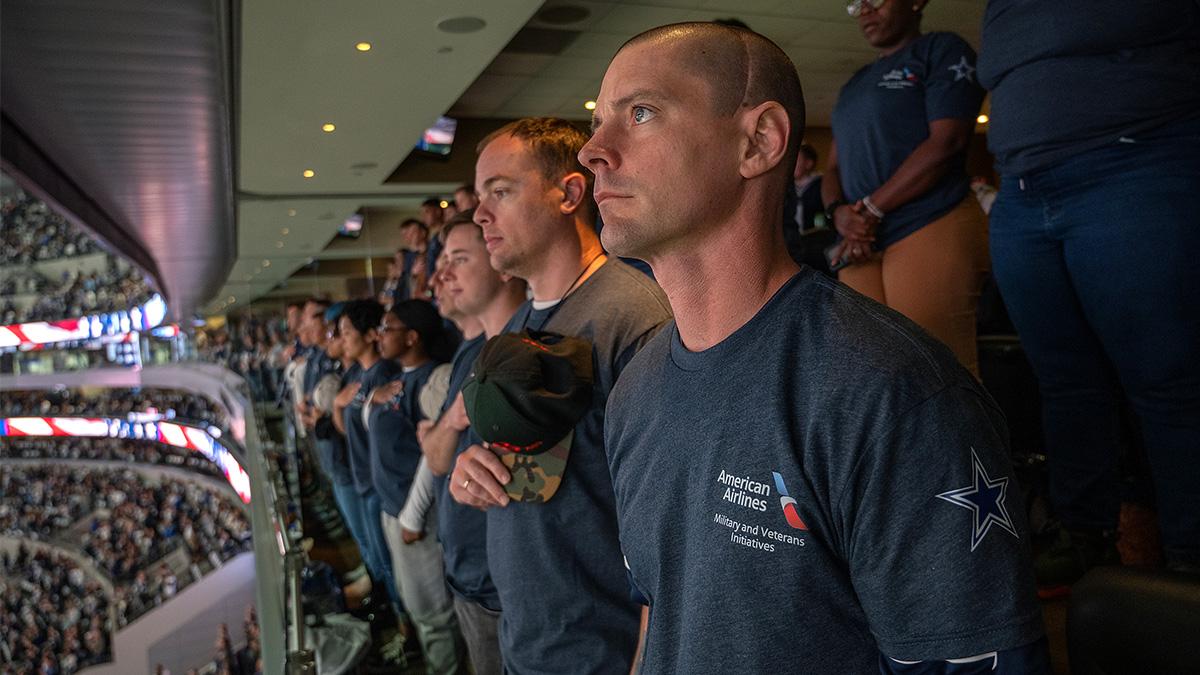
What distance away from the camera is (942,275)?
2.07m

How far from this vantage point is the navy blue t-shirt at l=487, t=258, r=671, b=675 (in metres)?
1.64

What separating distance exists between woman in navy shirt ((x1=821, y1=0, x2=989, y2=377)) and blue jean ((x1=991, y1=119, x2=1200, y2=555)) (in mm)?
259

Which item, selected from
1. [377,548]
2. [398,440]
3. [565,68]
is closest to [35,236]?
[377,548]

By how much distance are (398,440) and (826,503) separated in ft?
9.06

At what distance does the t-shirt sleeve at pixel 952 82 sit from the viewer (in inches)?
80.7

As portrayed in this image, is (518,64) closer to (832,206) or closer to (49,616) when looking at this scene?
(832,206)

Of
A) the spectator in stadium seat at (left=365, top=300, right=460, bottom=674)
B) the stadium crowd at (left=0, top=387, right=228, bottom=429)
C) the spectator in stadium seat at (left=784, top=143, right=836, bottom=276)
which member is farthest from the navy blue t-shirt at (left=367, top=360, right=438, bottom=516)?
the stadium crowd at (left=0, top=387, right=228, bottom=429)

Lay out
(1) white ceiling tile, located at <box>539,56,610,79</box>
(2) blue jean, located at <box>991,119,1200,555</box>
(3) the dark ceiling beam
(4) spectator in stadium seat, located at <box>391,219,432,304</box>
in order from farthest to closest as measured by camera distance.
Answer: (3) the dark ceiling beam < (4) spectator in stadium seat, located at <box>391,219,432,304</box> < (1) white ceiling tile, located at <box>539,56,610,79</box> < (2) blue jean, located at <box>991,119,1200,555</box>

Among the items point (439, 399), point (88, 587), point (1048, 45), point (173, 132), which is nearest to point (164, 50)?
point (173, 132)

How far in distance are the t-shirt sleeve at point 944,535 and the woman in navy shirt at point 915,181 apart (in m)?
1.24

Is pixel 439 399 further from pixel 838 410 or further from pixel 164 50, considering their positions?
pixel 164 50

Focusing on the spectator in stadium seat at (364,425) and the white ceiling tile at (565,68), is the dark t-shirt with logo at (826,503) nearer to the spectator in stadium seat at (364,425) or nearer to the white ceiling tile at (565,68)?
the white ceiling tile at (565,68)

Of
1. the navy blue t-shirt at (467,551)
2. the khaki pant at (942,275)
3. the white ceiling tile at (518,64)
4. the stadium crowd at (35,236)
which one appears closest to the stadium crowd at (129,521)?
the stadium crowd at (35,236)

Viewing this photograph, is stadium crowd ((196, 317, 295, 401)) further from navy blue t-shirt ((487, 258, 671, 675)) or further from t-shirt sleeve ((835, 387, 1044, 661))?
t-shirt sleeve ((835, 387, 1044, 661))
